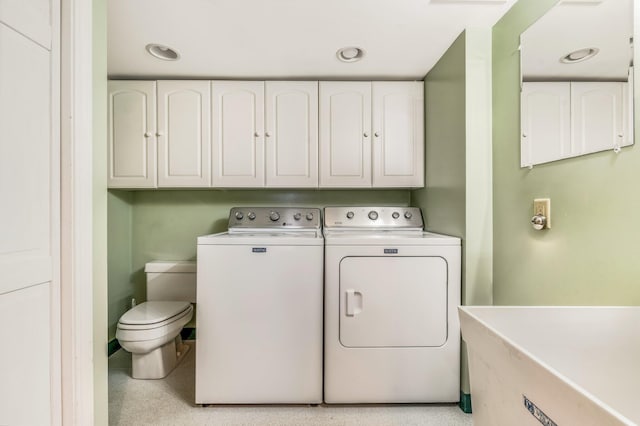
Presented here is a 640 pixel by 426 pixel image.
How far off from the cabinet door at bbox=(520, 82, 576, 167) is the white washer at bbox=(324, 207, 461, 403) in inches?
23.3

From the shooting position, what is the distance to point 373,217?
2.29 m

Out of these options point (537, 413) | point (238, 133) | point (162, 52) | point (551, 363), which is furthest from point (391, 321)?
point (162, 52)

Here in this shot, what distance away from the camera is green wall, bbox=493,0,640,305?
951mm

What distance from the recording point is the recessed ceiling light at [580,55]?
1042 millimetres

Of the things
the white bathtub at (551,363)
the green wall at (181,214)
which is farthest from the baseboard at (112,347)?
A: the white bathtub at (551,363)

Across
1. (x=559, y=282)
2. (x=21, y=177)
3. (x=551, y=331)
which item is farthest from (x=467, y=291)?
(x=21, y=177)

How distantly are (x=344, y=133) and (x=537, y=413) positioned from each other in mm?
1939

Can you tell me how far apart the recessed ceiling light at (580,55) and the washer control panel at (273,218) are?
1.65 meters

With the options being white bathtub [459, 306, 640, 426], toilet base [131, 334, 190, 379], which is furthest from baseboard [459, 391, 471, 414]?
toilet base [131, 334, 190, 379]

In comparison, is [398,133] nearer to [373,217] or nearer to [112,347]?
[373,217]

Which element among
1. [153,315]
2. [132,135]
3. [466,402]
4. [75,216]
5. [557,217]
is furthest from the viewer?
[132,135]

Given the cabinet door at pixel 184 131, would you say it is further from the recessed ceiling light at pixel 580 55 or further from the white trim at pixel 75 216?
the recessed ceiling light at pixel 580 55

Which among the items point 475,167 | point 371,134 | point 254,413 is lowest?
point 254,413

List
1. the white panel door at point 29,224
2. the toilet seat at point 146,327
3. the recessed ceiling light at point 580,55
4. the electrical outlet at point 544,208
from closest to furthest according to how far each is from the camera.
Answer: the white panel door at point 29,224 < the recessed ceiling light at point 580,55 < the electrical outlet at point 544,208 < the toilet seat at point 146,327
